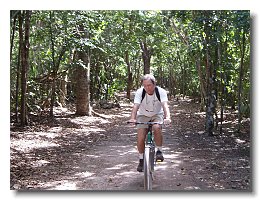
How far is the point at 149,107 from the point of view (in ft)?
14.5

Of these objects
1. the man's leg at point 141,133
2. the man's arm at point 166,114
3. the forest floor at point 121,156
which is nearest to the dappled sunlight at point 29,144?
the forest floor at point 121,156

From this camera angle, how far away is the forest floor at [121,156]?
450cm

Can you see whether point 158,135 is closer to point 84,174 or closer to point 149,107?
point 149,107

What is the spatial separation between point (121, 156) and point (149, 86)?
1.87 m

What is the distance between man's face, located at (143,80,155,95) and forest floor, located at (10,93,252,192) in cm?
115

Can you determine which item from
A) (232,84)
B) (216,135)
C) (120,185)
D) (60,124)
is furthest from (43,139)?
(232,84)

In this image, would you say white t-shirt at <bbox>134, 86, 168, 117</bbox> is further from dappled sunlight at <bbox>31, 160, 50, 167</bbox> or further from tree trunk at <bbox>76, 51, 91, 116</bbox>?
tree trunk at <bbox>76, 51, 91, 116</bbox>

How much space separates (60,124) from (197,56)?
10.8 feet

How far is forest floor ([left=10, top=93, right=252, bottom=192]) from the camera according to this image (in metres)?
4.50

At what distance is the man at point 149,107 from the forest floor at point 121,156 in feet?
1.82

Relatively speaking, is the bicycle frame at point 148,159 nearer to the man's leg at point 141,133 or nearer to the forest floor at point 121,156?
the man's leg at point 141,133

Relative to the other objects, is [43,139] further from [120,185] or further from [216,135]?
[216,135]

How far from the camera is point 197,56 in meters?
6.84
